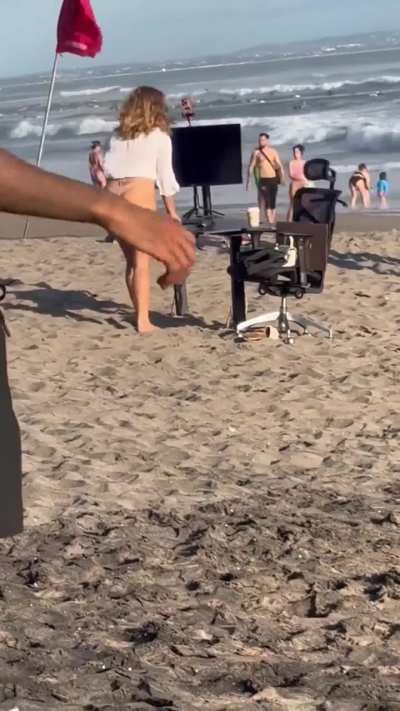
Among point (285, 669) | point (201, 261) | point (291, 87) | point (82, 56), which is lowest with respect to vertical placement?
point (291, 87)

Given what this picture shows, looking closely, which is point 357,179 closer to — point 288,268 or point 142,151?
point 288,268

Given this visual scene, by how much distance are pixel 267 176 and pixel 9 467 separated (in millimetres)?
14392

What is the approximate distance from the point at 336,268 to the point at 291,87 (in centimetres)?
4120

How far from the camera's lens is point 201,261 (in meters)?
11.8

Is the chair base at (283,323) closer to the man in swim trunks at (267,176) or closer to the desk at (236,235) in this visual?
the desk at (236,235)

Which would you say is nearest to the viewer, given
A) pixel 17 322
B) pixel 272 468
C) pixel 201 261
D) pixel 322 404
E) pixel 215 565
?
pixel 215 565

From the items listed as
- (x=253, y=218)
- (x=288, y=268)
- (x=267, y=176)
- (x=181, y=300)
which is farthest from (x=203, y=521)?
(x=267, y=176)

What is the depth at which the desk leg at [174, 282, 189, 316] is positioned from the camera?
8922 millimetres

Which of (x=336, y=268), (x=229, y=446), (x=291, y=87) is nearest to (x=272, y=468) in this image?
(x=229, y=446)

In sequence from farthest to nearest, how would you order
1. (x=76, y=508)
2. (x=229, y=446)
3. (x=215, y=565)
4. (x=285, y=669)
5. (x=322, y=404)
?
(x=322, y=404)
(x=229, y=446)
(x=76, y=508)
(x=215, y=565)
(x=285, y=669)

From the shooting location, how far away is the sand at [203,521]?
342 centimetres

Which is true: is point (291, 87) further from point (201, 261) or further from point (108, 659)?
point (108, 659)

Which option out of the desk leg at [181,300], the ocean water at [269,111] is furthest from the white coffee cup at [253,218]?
the ocean water at [269,111]

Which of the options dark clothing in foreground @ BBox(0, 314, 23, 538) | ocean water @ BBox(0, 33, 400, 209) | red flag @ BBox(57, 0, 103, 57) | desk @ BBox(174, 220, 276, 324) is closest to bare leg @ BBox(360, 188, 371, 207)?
ocean water @ BBox(0, 33, 400, 209)
